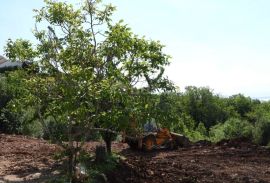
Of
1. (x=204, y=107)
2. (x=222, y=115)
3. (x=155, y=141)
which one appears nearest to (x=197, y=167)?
(x=155, y=141)

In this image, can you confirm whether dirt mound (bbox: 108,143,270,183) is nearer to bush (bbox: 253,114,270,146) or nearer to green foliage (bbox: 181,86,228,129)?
bush (bbox: 253,114,270,146)

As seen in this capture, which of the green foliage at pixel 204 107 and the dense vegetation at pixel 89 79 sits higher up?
the green foliage at pixel 204 107

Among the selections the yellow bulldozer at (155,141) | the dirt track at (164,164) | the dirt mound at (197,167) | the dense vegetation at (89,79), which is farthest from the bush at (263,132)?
the dense vegetation at (89,79)

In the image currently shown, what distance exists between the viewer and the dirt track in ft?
32.0

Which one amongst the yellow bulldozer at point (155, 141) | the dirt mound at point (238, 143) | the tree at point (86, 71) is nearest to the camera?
the tree at point (86, 71)

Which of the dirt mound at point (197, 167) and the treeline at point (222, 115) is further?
the treeline at point (222, 115)

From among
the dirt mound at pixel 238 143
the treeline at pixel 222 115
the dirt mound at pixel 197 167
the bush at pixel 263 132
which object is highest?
the treeline at pixel 222 115

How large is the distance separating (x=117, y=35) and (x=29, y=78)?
76.7 inches

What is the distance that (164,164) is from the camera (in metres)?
11.4

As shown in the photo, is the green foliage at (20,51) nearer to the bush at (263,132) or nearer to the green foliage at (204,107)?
the bush at (263,132)

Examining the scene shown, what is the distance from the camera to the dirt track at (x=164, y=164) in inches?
384

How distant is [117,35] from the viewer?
809 cm

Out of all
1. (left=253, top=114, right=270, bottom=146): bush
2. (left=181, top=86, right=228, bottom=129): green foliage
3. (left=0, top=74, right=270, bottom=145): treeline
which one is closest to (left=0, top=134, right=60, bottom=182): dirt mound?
(left=0, top=74, right=270, bottom=145): treeline

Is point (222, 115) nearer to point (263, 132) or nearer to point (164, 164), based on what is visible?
point (263, 132)
